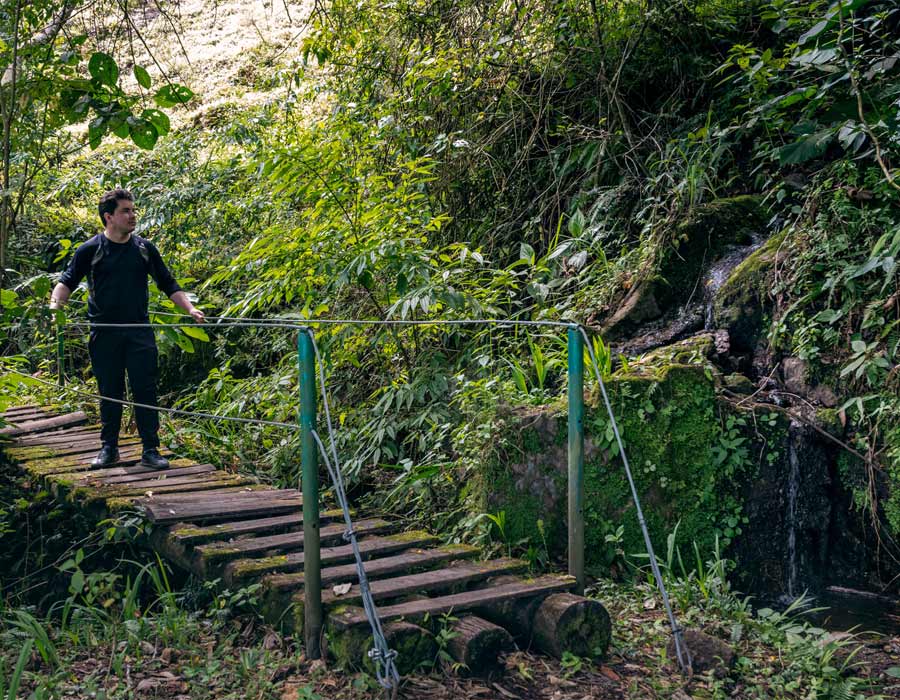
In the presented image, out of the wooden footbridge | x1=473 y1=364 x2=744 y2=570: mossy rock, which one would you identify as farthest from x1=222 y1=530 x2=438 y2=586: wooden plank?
x1=473 y1=364 x2=744 y2=570: mossy rock

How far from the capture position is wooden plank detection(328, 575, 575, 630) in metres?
3.20

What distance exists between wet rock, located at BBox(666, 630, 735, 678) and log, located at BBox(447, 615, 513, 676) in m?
0.74

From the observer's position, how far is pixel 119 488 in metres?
4.82

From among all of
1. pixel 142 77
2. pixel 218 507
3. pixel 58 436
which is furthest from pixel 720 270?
pixel 58 436

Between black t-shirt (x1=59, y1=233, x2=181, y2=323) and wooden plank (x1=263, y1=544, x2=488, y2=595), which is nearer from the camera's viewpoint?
wooden plank (x1=263, y1=544, x2=488, y2=595)

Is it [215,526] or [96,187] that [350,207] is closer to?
[215,526]

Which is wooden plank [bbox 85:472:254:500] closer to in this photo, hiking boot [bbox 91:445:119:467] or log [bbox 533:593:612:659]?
hiking boot [bbox 91:445:119:467]

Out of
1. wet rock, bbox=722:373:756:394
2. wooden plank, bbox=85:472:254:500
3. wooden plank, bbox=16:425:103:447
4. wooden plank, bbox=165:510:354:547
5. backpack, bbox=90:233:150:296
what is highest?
backpack, bbox=90:233:150:296

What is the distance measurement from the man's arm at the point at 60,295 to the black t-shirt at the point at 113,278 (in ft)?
0.10

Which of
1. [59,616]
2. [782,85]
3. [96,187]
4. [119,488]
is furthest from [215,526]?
[96,187]

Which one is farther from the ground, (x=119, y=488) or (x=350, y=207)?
(x=350, y=207)

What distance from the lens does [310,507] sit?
130 inches

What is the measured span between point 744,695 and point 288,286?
3808 mm

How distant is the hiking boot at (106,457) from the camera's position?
5349 mm
